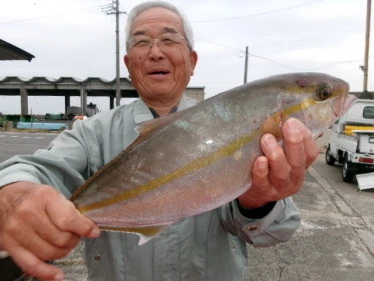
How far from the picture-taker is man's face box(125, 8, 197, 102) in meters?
2.42

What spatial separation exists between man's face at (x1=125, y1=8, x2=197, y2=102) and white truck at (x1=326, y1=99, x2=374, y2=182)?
30.1 feet

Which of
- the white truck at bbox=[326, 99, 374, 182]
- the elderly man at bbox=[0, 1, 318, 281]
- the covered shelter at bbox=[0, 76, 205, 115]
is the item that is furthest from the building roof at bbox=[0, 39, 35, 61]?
the covered shelter at bbox=[0, 76, 205, 115]

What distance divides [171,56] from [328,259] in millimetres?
4180

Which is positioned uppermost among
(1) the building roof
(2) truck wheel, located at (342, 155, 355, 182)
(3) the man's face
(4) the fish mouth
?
(1) the building roof

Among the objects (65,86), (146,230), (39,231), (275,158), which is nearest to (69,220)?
(39,231)

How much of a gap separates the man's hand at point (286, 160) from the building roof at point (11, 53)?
814cm

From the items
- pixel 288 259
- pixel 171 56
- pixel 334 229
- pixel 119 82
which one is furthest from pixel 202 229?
pixel 119 82

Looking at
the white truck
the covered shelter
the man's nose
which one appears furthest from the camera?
the covered shelter

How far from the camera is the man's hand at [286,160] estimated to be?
1.70 meters

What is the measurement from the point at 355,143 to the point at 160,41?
974 centimetres

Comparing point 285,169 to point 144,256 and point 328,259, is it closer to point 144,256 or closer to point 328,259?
point 144,256

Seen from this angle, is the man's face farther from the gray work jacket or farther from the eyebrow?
the gray work jacket

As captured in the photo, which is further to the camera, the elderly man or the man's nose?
the man's nose

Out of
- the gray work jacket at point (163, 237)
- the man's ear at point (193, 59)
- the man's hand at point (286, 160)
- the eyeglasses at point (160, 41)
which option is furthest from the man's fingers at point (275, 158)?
the man's ear at point (193, 59)
